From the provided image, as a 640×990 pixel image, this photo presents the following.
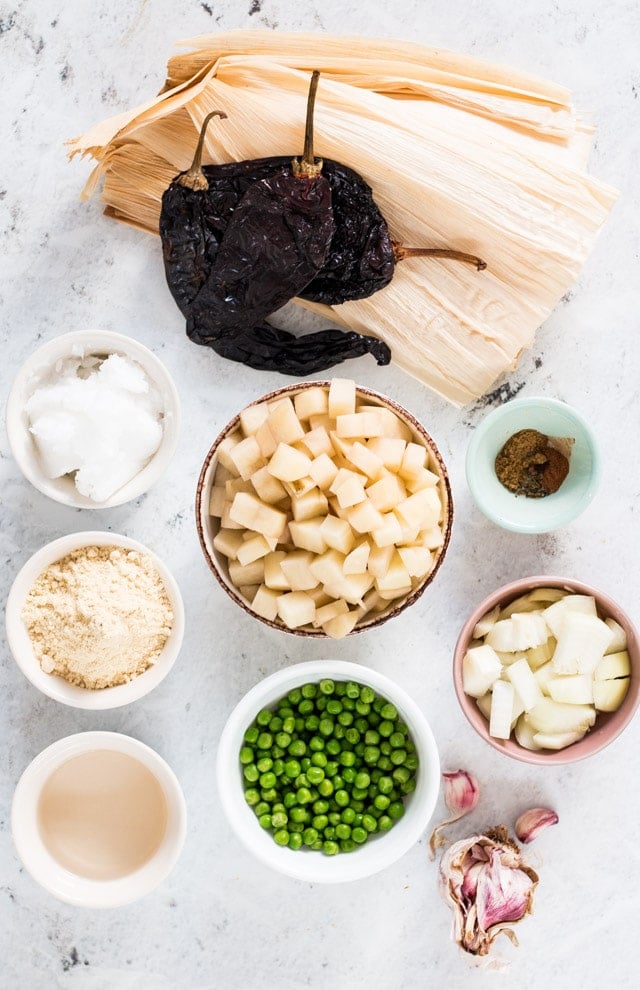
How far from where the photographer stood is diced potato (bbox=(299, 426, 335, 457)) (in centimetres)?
182

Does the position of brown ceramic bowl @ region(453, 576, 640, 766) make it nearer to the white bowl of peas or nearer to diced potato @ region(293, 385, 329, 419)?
the white bowl of peas

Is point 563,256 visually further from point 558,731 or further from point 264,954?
point 264,954

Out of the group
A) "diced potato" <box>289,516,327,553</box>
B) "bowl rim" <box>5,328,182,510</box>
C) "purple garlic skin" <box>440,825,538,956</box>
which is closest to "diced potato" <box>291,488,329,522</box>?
"diced potato" <box>289,516,327,553</box>

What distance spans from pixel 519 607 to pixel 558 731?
10.9 inches

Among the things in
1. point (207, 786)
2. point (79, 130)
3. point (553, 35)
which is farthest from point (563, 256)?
point (207, 786)

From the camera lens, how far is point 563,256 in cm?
199

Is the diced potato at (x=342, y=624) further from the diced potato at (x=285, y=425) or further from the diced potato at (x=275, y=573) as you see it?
the diced potato at (x=285, y=425)

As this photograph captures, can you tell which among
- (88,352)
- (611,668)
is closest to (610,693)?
(611,668)

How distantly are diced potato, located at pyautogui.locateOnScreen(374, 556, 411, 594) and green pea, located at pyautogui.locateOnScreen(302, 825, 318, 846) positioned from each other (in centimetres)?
59

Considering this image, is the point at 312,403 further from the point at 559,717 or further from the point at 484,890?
the point at 484,890

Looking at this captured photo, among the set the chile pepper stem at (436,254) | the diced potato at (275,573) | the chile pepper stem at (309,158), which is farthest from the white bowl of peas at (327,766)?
the chile pepper stem at (309,158)

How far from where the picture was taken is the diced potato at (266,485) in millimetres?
1822

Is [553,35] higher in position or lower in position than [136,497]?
higher

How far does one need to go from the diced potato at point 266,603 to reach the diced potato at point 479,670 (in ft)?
1.44
